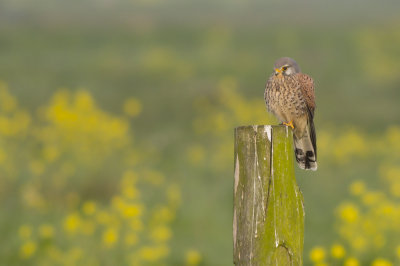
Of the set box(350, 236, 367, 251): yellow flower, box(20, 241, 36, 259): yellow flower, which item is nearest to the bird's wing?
box(350, 236, 367, 251): yellow flower

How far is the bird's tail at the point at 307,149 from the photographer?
4535mm

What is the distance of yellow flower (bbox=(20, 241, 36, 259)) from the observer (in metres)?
6.00

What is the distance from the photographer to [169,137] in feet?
41.0

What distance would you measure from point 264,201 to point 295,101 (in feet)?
5.78

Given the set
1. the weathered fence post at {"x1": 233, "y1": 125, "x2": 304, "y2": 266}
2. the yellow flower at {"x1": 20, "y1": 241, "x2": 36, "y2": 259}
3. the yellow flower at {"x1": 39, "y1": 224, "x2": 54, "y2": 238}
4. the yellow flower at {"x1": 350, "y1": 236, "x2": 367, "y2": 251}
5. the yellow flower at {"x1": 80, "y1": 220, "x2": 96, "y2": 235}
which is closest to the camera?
the weathered fence post at {"x1": 233, "y1": 125, "x2": 304, "y2": 266}

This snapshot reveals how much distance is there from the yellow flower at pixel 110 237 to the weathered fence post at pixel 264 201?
2.82 meters

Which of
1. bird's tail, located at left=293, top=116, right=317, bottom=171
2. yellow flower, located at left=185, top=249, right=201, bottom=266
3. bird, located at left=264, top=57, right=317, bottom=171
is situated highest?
bird, located at left=264, top=57, right=317, bottom=171

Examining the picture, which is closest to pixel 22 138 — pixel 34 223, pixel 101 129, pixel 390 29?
pixel 101 129

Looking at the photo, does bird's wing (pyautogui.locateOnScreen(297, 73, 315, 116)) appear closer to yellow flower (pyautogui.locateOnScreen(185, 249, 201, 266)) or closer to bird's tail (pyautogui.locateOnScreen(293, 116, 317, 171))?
bird's tail (pyautogui.locateOnScreen(293, 116, 317, 171))

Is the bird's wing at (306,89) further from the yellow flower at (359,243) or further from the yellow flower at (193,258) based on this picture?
the yellow flower at (193,258)

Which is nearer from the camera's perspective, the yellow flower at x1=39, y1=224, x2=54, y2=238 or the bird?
the bird

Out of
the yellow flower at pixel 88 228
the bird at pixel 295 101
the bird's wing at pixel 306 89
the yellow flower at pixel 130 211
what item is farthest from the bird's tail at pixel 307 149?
the yellow flower at pixel 88 228

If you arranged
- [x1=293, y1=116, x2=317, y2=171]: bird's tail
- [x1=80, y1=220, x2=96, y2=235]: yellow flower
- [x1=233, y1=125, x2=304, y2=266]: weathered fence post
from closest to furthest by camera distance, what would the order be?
[x1=233, y1=125, x2=304, y2=266]: weathered fence post, [x1=293, y1=116, x2=317, y2=171]: bird's tail, [x1=80, y1=220, x2=96, y2=235]: yellow flower

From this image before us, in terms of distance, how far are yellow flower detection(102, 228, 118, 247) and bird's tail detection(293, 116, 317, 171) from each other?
7.58 ft
